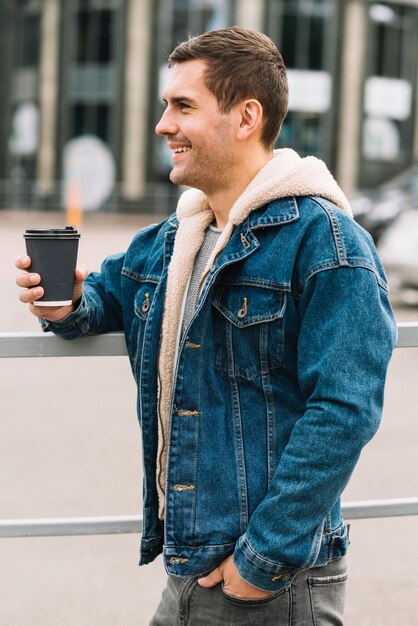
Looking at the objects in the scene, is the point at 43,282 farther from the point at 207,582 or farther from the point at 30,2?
the point at 30,2

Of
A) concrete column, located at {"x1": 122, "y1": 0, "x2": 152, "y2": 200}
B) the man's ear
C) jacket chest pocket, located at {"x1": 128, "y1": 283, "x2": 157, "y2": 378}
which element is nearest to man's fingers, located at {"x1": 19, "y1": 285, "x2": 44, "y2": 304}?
jacket chest pocket, located at {"x1": 128, "y1": 283, "x2": 157, "y2": 378}

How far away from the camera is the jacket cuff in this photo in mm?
2092

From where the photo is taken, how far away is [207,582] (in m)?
2.23

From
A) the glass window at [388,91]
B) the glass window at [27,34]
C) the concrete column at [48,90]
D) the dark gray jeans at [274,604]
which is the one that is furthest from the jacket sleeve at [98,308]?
the glass window at [388,91]

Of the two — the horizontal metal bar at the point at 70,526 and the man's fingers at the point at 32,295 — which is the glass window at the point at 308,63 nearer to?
the horizontal metal bar at the point at 70,526

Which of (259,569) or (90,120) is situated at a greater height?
(259,569)

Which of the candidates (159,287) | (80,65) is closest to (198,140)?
(159,287)

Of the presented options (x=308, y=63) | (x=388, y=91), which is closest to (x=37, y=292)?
(x=308, y=63)

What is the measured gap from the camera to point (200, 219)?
95.7 inches

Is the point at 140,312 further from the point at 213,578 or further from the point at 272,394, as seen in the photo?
the point at 213,578

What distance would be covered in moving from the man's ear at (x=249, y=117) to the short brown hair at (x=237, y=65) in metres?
0.01

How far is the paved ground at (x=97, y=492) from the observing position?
4109mm

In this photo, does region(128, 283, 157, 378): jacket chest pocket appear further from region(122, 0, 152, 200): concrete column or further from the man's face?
region(122, 0, 152, 200): concrete column

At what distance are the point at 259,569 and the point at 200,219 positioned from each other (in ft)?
2.74
